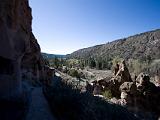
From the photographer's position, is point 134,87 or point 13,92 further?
point 134,87

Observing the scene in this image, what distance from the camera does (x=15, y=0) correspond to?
16.5 m

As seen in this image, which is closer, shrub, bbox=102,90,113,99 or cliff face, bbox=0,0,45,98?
cliff face, bbox=0,0,45,98

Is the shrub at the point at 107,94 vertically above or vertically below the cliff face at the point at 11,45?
below

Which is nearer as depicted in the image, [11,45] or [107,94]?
[11,45]

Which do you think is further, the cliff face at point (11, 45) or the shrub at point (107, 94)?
the shrub at point (107, 94)

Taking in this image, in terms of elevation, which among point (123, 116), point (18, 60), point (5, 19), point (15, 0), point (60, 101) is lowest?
point (123, 116)

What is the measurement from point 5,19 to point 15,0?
211 centimetres

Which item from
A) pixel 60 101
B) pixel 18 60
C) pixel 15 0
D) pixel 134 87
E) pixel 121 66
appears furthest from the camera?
pixel 121 66

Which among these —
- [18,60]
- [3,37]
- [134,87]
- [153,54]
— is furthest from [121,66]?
[153,54]

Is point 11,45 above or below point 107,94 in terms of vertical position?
above

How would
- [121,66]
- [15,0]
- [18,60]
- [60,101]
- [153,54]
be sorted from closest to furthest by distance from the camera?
[60,101] → [15,0] → [18,60] → [121,66] → [153,54]

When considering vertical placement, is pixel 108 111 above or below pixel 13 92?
below

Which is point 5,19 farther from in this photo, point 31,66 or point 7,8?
point 31,66

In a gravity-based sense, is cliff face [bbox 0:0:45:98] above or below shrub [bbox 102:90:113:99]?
above
